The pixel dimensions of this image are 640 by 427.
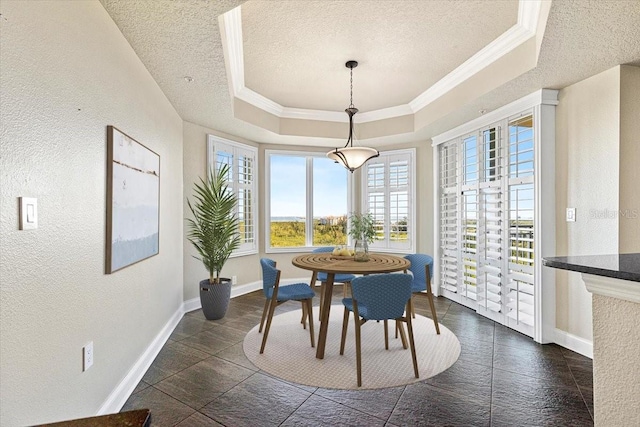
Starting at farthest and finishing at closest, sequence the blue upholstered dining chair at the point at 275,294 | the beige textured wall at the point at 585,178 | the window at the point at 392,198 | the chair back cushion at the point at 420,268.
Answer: the window at the point at 392,198 → the chair back cushion at the point at 420,268 → the blue upholstered dining chair at the point at 275,294 → the beige textured wall at the point at 585,178

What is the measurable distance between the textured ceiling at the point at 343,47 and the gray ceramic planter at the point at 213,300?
207cm

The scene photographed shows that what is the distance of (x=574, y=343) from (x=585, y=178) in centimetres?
151

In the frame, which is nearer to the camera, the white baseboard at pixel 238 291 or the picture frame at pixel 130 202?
the picture frame at pixel 130 202

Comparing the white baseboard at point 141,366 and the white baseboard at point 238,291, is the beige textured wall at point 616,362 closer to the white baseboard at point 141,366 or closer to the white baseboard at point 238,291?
the white baseboard at point 141,366

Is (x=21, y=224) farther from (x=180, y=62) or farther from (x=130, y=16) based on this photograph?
(x=180, y=62)

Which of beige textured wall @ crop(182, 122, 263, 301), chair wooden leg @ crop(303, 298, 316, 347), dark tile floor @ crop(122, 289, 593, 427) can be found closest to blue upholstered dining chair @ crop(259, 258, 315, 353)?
chair wooden leg @ crop(303, 298, 316, 347)

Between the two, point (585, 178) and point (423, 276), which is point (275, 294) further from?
point (585, 178)

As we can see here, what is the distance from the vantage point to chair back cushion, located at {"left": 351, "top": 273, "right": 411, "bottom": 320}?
241 cm

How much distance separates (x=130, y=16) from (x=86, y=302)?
172cm

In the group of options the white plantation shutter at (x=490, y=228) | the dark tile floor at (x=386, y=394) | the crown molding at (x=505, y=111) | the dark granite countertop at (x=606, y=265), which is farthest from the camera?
the white plantation shutter at (x=490, y=228)

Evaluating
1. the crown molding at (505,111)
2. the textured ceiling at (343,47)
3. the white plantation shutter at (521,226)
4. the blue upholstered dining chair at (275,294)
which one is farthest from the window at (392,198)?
the blue upholstered dining chair at (275,294)

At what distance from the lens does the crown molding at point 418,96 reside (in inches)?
99.5

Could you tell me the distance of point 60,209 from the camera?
151 centimetres

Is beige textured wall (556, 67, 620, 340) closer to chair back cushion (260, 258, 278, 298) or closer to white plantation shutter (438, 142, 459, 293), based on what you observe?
white plantation shutter (438, 142, 459, 293)
